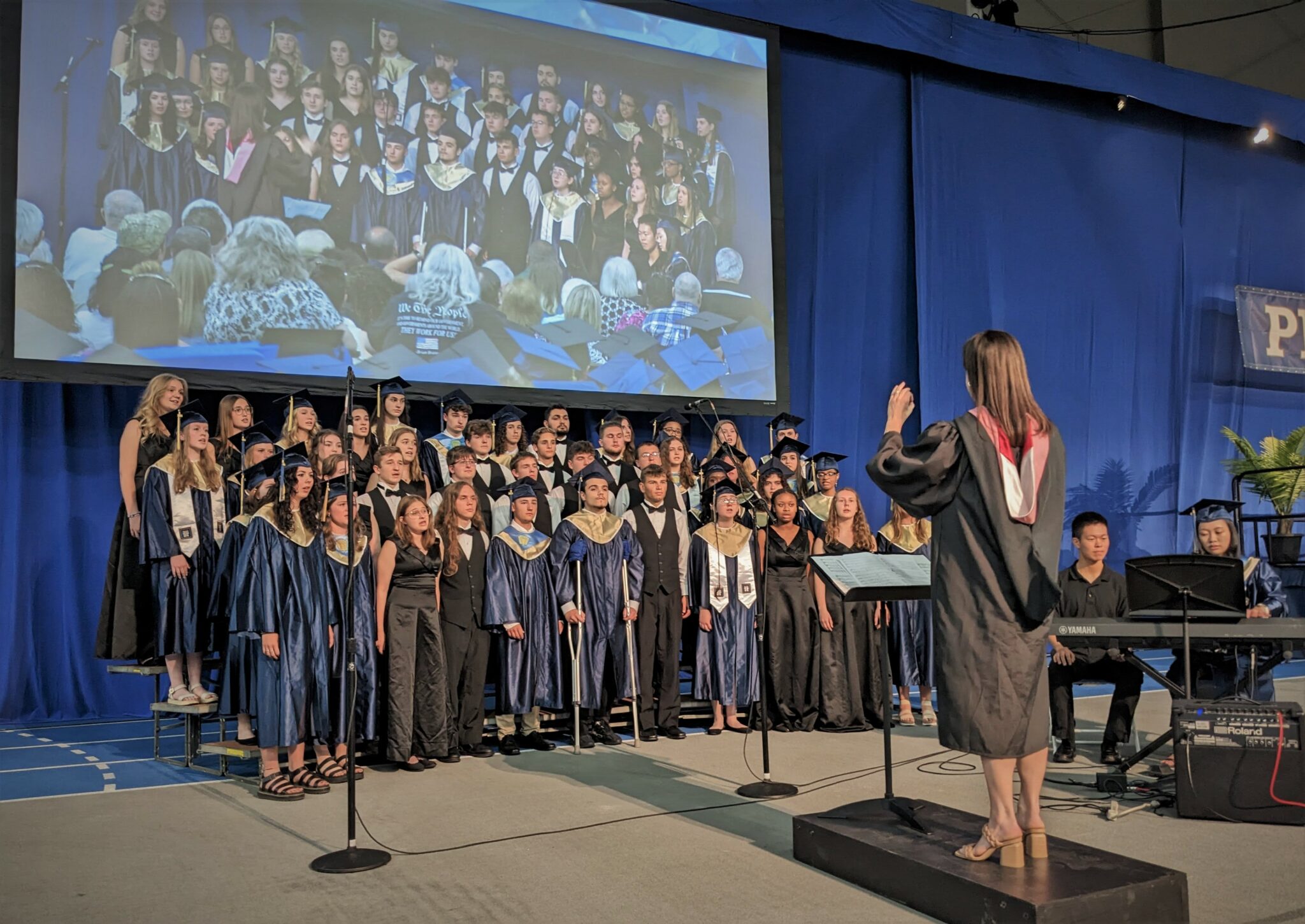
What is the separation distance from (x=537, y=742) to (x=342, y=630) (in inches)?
57.8

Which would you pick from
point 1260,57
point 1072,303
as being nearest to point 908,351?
point 1072,303

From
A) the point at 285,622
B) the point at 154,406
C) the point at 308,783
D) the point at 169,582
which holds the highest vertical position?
the point at 154,406

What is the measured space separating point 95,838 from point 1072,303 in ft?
37.2

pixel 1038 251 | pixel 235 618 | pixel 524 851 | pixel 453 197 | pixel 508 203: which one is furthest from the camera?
pixel 1038 251

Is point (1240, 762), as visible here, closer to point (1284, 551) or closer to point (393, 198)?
point (393, 198)

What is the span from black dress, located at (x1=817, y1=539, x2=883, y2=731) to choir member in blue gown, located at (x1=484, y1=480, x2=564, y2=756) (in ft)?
5.63

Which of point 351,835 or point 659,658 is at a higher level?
point 659,658

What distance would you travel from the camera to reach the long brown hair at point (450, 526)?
636 centimetres

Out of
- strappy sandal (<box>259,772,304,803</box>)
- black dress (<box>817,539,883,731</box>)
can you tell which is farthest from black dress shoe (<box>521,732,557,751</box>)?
black dress (<box>817,539,883,731</box>)

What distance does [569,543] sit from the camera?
6844 millimetres

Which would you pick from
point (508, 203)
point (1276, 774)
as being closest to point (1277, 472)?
point (508, 203)

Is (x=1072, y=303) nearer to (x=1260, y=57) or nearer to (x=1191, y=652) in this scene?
(x=1260, y=57)

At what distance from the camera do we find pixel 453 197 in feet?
27.9

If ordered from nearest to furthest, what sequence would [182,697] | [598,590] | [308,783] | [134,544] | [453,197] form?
1. [308,783]
2. [182,697]
3. [134,544]
4. [598,590]
5. [453,197]
